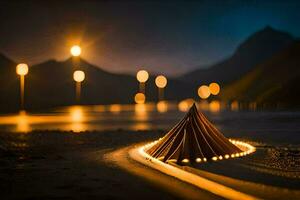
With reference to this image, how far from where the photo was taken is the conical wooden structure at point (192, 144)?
18000 millimetres

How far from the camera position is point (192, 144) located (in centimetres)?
1847

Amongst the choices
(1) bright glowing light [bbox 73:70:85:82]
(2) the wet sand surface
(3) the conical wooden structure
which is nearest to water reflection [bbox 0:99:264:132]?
(1) bright glowing light [bbox 73:70:85:82]

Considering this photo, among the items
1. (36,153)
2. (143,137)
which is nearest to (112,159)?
(36,153)

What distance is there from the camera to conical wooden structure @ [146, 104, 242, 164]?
18000 mm

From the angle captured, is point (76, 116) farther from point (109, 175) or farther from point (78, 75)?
point (109, 175)

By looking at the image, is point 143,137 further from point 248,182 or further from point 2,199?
point 2,199

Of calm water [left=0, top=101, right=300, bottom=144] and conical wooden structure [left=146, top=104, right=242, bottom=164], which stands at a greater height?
calm water [left=0, top=101, right=300, bottom=144]

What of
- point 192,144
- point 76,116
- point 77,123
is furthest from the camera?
point 76,116

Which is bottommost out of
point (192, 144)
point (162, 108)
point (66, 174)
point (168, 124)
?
point (66, 174)

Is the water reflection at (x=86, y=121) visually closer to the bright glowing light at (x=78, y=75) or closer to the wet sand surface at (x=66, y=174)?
the bright glowing light at (x=78, y=75)

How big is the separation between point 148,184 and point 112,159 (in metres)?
5.71

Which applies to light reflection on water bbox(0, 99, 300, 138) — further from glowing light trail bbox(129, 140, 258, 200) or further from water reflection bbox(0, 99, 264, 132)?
glowing light trail bbox(129, 140, 258, 200)

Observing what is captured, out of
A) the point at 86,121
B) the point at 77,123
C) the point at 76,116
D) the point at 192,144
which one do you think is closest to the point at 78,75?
the point at 76,116

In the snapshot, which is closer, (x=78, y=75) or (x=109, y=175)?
(x=109, y=175)
